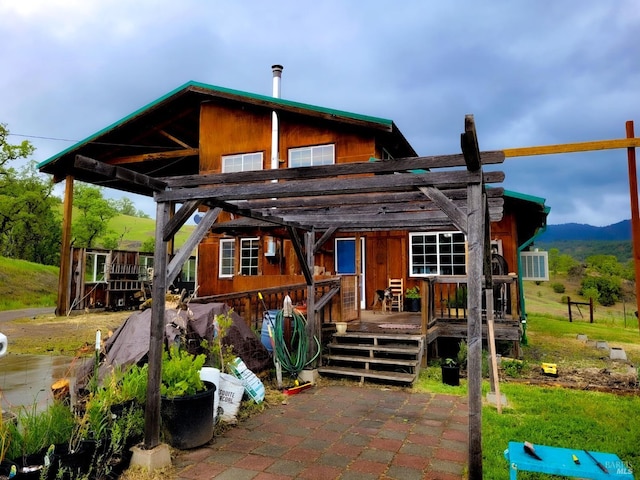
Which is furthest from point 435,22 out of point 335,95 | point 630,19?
point 335,95

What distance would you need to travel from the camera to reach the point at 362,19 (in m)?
11.5

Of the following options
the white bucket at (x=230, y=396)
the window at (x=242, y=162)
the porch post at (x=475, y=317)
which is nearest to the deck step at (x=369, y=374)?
the white bucket at (x=230, y=396)

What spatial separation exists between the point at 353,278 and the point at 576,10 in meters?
10.3

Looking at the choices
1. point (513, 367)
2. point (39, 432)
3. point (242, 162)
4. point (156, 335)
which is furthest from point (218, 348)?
point (242, 162)

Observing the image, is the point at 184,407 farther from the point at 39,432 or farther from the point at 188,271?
the point at 188,271

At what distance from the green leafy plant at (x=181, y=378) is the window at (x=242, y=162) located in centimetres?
911

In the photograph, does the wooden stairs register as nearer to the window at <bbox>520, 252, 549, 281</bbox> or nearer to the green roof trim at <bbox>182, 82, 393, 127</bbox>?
the green roof trim at <bbox>182, 82, 393, 127</bbox>

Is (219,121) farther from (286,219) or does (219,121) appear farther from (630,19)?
(630,19)

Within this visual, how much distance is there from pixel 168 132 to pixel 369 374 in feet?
40.2

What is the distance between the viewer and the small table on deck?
229cm

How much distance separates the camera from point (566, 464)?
7.90ft

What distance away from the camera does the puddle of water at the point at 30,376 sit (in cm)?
509

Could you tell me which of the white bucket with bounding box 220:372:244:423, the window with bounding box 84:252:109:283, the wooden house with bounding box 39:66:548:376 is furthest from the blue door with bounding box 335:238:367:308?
the window with bounding box 84:252:109:283

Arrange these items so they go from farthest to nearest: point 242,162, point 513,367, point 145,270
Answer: point 145,270 → point 242,162 → point 513,367
